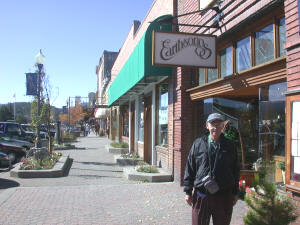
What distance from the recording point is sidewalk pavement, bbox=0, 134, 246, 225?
5.78m

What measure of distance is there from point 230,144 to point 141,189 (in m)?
4.85

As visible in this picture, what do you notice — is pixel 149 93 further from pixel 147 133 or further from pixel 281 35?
pixel 281 35

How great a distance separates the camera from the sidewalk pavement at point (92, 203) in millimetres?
5781

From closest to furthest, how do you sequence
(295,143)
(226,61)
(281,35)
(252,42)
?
(295,143), (281,35), (252,42), (226,61)

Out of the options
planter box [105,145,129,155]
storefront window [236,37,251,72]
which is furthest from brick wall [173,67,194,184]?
planter box [105,145,129,155]

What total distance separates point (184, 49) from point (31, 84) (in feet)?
31.1

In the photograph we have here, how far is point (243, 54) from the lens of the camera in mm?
6609

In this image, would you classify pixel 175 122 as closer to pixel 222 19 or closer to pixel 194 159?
pixel 222 19

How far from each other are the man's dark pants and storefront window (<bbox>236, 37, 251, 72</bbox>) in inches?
132

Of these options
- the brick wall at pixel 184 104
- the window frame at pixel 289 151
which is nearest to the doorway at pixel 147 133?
the brick wall at pixel 184 104

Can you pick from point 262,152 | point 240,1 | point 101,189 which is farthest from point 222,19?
point 101,189

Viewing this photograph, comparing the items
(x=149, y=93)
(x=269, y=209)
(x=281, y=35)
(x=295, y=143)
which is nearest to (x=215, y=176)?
(x=269, y=209)

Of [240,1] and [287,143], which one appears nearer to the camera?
[287,143]

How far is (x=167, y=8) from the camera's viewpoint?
1027 cm
